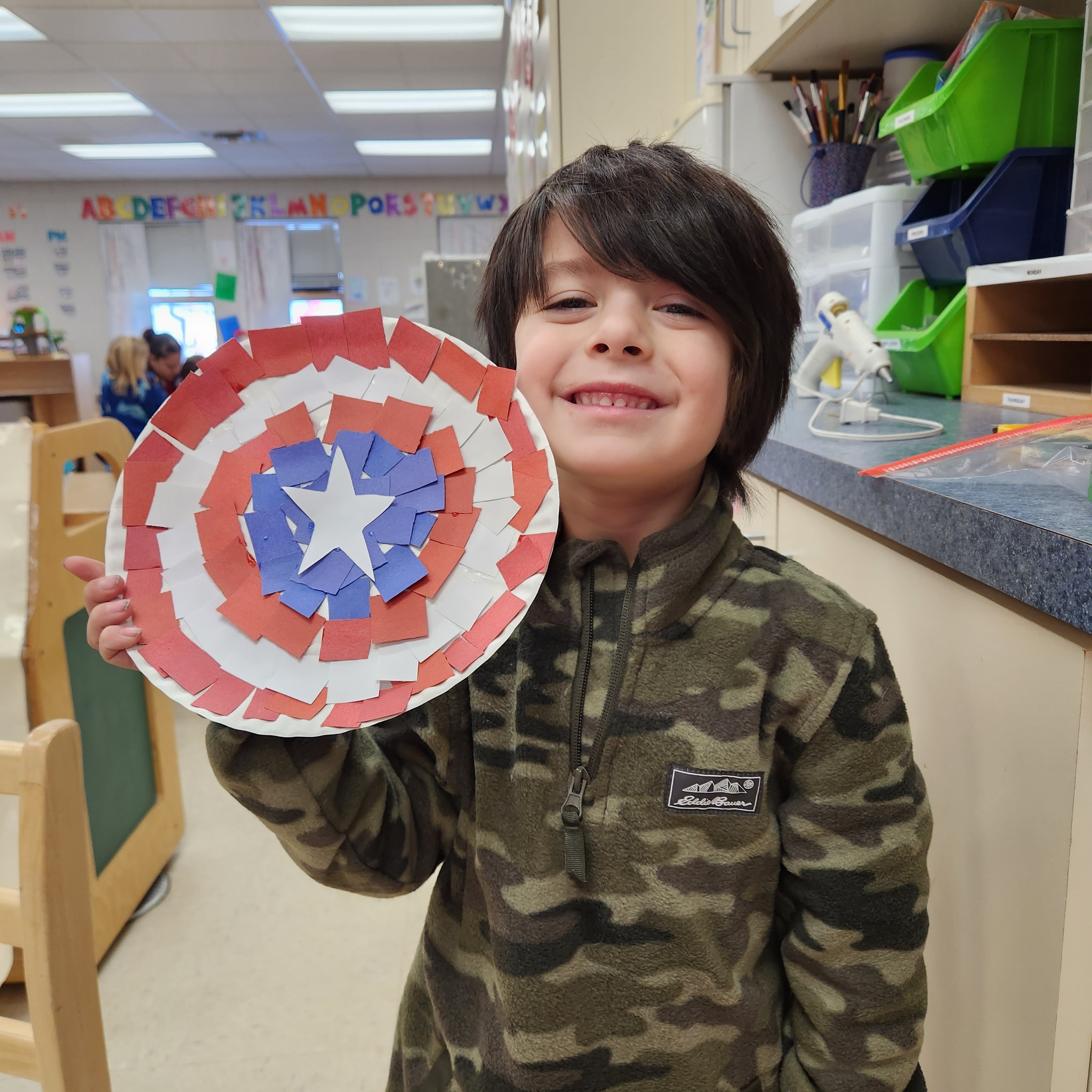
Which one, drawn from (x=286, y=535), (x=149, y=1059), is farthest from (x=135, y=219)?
(x=286, y=535)

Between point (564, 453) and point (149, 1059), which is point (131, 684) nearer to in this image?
point (149, 1059)

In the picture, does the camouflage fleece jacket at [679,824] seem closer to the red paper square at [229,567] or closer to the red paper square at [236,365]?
the red paper square at [229,567]

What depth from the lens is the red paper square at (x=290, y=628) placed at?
579 mm

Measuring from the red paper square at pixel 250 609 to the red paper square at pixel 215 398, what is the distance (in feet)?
0.38

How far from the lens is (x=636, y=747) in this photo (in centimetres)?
63

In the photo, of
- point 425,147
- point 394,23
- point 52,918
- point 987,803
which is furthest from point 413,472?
point 425,147

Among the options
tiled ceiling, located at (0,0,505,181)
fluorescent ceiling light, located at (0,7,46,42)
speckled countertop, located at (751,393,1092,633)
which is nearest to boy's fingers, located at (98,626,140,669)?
speckled countertop, located at (751,393,1092,633)

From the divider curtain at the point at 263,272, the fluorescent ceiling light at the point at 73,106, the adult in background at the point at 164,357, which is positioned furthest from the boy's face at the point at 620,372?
the divider curtain at the point at 263,272

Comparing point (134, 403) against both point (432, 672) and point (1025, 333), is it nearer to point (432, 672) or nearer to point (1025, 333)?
point (1025, 333)

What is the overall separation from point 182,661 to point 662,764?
327 millimetres

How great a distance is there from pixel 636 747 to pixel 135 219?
9664 millimetres

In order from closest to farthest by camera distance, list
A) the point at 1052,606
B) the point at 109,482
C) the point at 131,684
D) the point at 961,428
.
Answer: the point at 1052,606, the point at 961,428, the point at 131,684, the point at 109,482

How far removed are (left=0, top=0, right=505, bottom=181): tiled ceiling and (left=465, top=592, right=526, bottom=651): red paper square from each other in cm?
464

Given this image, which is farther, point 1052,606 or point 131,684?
point 131,684
